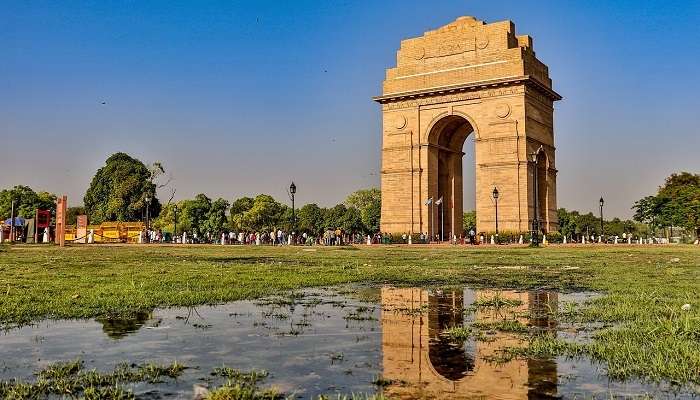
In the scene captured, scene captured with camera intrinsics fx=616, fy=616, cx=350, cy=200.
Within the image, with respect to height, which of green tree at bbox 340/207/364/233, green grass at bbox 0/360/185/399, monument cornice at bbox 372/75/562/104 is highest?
monument cornice at bbox 372/75/562/104

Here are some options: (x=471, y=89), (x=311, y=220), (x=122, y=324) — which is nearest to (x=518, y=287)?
(x=122, y=324)

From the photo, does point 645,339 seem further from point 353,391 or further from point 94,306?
point 94,306

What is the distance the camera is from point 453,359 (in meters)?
4.45

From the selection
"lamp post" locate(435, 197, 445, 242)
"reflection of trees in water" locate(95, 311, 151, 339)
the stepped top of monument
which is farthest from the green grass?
"lamp post" locate(435, 197, 445, 242)

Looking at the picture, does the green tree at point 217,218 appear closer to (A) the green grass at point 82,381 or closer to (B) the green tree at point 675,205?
(B) the green tree at point 675,205

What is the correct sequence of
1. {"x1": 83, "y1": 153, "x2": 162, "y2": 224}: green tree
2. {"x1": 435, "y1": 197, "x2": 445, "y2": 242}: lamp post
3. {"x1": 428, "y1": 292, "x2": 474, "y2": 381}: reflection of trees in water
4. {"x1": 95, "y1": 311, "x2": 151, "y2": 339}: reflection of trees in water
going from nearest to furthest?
{"x1": 428, "y1": 292, "x2": 474, "y2": 381}: reflection of trees in water → {"x1": 95, "y1": 311, "x2": 151, "y2": 339}: reflection of trees in water → {"x1": 435, "y1": 197, "x2": 445, "y2": 242}: lamp post → {"x1": 83, "y1": 153, "x2": 162, "y2": 224}: green tree

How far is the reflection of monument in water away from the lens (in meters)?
3.63

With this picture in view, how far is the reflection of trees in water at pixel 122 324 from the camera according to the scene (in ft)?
18.0

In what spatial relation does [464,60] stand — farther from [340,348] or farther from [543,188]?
[340,348]

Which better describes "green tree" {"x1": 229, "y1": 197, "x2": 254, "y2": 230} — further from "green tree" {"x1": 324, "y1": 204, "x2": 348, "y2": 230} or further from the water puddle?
the water puddle

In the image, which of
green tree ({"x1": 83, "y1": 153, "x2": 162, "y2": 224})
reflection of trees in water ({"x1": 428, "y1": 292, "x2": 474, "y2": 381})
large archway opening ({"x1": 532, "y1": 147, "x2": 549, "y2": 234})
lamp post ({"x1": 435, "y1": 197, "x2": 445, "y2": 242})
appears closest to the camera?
reflection of trees in water ({"x1": 428, "y1": 292, "x2": 474, "y2": 381})

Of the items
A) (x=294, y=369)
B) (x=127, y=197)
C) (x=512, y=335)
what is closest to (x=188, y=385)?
(x=294, y=369)

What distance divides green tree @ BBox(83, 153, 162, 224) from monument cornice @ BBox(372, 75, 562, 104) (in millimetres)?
45106

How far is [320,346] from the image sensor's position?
4.93m
